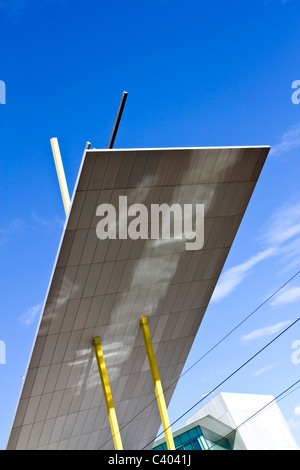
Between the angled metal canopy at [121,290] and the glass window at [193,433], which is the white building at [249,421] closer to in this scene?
the glass window at [193,433]

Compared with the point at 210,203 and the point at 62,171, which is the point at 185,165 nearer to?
the point at 210,203

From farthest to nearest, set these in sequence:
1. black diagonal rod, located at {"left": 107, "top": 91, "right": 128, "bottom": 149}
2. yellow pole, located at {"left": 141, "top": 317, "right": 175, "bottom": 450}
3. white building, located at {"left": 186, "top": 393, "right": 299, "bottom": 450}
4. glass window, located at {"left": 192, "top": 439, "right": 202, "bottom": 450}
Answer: white building, located at {"left": 186, "top": 393, "right": 299, "bottom": 450} < glass window, located at {"left": 192, "top": 439, "right": 202, "bottom": 450} < yellow pole, located at {"left": 141, "top": 317, "right": 175, "bottom": 450} < black diagonal rod, located at {"left": 107, "top": 91, "right": 128, "bottom": 149}

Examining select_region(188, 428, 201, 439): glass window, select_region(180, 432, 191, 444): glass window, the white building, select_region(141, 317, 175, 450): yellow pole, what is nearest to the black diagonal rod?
select_region(141, 317, 175, 450): yellow pole

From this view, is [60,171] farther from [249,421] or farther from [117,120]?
[249,421]

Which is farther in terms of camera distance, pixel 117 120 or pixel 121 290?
pixel 121 290

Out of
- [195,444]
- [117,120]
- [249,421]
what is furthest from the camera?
[249,421]

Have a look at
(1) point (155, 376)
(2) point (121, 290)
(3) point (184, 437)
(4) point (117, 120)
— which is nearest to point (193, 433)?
(3) point (184, 437)

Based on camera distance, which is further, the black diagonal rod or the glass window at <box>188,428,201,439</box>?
the glass window at <box>188,428,201,439</box>

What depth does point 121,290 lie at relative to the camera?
611 inches

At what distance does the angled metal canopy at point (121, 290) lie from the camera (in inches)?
511

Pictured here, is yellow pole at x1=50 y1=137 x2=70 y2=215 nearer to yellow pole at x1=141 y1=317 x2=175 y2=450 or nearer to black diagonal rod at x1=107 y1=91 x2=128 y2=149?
yellow pole at x1=141 y1=317 x2=175 y2=450

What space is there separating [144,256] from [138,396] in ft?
25.3

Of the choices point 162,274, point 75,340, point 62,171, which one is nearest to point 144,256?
point 162,274

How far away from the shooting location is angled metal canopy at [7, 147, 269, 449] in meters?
13.0
